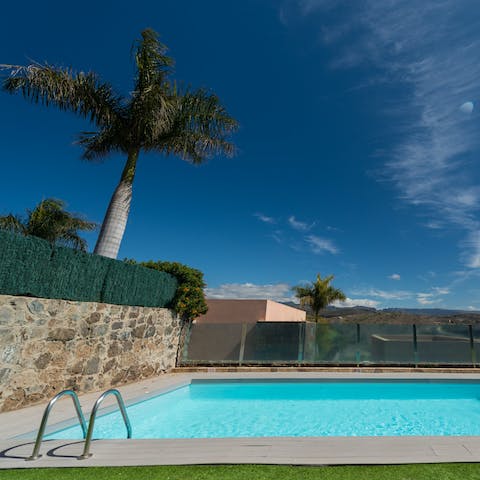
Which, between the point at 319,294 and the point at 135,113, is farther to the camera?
the point at 319,294

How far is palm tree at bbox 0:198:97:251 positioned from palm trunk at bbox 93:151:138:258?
6.10m

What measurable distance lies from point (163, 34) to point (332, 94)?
665 cm

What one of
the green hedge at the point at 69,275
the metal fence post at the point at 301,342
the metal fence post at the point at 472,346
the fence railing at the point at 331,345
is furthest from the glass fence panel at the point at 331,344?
the green hedge at the point at 69,275

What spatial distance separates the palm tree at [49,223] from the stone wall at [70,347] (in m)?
7.68

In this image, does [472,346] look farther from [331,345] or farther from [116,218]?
[116,218]

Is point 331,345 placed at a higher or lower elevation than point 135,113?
lower

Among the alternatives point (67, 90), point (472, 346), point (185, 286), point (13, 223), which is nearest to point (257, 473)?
point (185, 286)

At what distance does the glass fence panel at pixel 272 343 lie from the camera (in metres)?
11.4

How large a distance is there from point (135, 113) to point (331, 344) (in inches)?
418

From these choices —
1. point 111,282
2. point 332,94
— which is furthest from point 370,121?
point 111,282

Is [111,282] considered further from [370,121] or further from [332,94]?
[370,121]

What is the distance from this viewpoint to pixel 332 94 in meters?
12.4

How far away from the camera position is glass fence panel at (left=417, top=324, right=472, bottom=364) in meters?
11.4

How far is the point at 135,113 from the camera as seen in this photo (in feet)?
32.8
